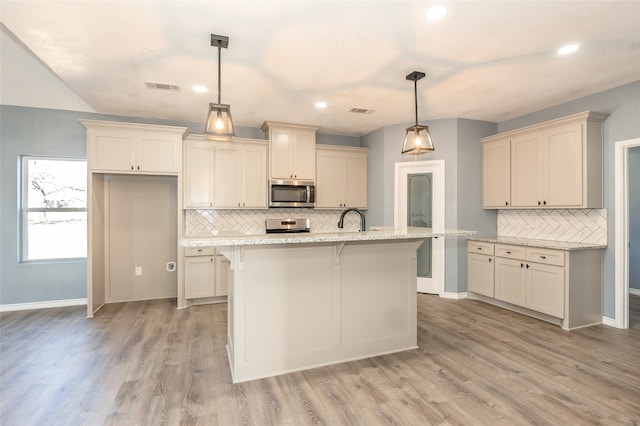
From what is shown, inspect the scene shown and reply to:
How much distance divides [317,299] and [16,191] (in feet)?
14.6

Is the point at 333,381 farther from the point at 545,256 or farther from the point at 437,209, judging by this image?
the point at 437,209

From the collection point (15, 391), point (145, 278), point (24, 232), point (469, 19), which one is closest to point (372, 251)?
point (469, 19)

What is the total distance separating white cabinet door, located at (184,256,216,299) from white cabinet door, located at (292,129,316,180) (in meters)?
1.90

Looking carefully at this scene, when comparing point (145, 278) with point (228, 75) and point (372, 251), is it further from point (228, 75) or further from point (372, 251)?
point (372, 251)

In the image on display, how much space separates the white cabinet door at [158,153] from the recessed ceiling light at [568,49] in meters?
4.43

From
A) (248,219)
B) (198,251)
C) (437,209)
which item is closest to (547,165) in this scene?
(437,209)

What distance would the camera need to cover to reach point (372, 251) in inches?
114

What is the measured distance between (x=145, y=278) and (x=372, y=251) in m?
3.78

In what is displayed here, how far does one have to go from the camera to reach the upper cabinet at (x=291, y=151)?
16.3 feet

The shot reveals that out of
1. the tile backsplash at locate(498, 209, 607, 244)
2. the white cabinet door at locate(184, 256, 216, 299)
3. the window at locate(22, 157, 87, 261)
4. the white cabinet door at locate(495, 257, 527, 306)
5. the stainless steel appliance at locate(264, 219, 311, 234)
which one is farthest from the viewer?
the stainless steel appliance at locate(264, 219, 311, 234)

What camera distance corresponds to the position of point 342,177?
18.2ft

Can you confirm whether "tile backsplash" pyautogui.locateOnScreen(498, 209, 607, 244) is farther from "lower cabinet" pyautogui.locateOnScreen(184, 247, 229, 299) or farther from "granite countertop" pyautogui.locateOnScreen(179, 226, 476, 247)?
"lower cabinet" pyautogui.locateOnScreen(184, 247, 229, 299)

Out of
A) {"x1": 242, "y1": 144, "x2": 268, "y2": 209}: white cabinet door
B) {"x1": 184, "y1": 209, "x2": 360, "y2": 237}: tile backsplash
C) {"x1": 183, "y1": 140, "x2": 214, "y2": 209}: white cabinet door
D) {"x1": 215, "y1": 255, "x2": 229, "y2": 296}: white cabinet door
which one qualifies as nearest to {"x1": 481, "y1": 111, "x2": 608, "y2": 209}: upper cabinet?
{"x1": 184, "y1": 209, "x2": 360, "y2": 237}: tile backsplash

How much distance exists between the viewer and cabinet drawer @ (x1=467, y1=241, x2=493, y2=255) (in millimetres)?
4441
